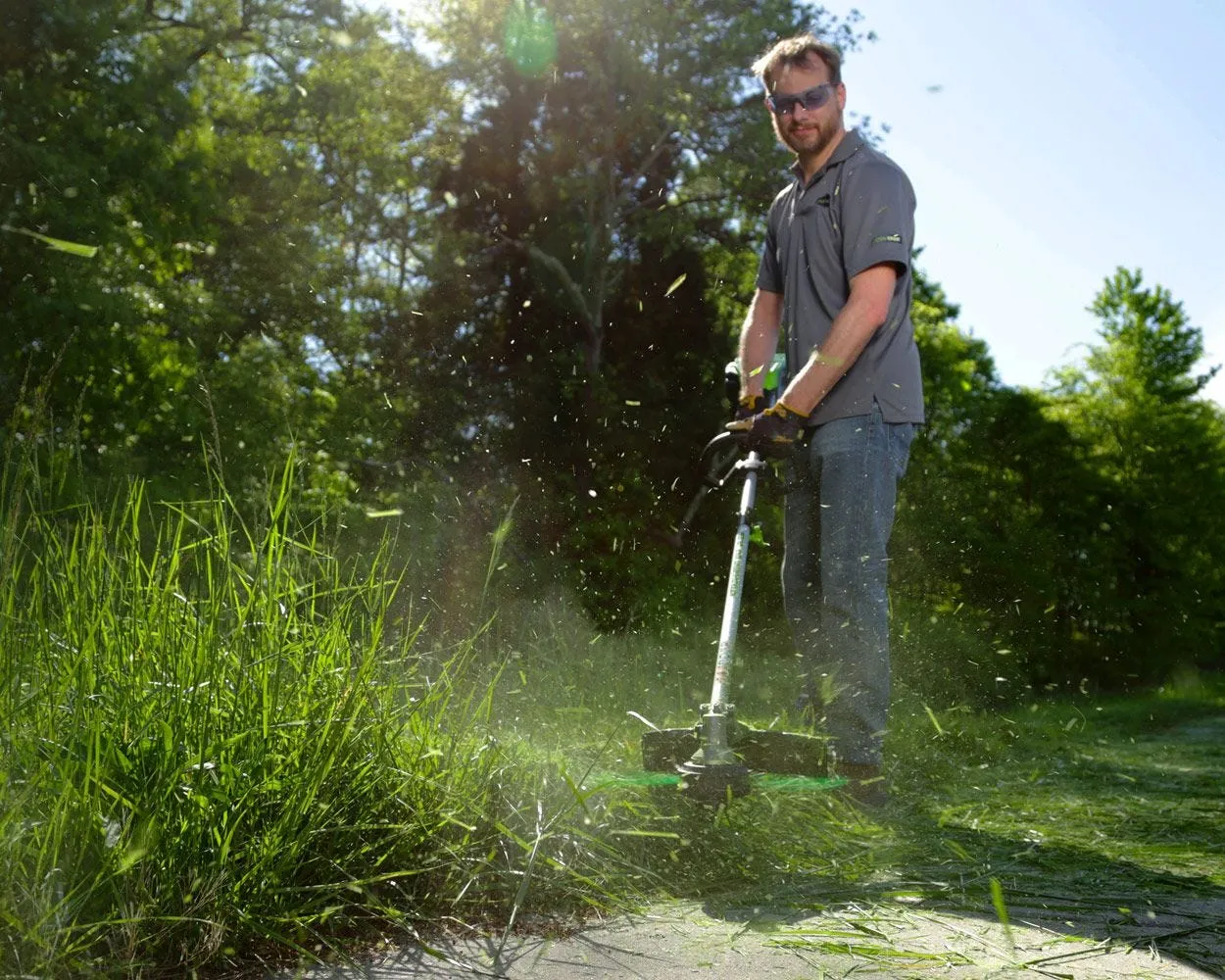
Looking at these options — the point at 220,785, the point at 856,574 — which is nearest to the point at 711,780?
the point at 856,574

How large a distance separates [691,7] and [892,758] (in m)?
18.5

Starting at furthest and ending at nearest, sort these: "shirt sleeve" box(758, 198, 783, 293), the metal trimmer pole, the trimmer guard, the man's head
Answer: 1. "shirt sleeve" box(758, 198, 783, 293)
2. the man's head
3. the trimmer guard
4. the metal trimmer pole

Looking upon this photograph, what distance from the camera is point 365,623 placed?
A: 2.98 m

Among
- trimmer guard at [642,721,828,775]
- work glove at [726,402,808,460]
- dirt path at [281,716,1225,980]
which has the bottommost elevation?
dirt path at [281,716,1225,980]

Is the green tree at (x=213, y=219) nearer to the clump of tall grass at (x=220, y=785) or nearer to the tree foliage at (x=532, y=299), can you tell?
the tree foliage at (x=532, y=299)

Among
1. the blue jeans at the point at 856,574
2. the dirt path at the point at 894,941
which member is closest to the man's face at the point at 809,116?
the blue jeans at the point at 856,574

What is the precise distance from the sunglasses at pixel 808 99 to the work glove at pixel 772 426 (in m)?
0.97

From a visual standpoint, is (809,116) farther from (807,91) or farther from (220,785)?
(220,785)

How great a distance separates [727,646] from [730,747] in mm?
283

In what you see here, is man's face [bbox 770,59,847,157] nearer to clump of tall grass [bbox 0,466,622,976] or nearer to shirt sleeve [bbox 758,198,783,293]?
shirt sleeve [bbox 758,198,783,293]

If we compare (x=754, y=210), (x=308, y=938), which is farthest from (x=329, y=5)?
(x=308, y=938)

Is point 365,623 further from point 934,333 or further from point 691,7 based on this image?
point 934,333

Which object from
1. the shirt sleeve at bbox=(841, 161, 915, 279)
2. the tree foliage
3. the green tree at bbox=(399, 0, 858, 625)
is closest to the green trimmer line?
the shirt sleeve at bbox=(841, 161, 915, 279)

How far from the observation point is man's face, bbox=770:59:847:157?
163 inches
